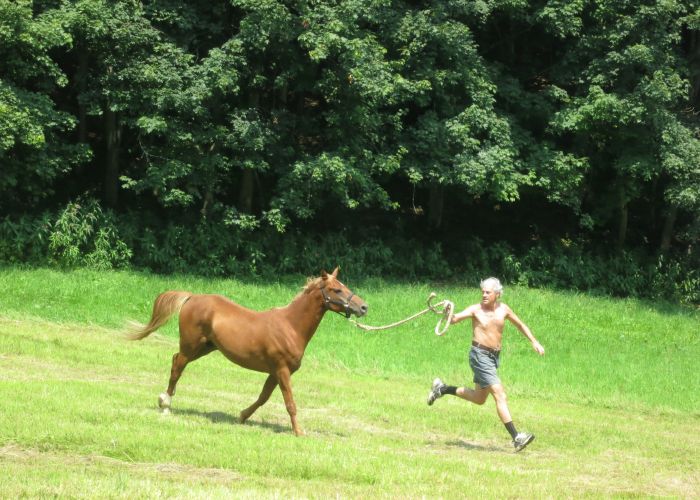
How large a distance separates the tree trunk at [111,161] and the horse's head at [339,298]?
18241 mm

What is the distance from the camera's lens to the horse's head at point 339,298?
11172 mm

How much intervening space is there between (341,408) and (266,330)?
2399mm

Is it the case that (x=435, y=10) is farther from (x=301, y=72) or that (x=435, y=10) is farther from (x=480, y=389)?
(x=480, y=389)

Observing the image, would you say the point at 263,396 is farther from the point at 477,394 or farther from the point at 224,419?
the point at 477,394

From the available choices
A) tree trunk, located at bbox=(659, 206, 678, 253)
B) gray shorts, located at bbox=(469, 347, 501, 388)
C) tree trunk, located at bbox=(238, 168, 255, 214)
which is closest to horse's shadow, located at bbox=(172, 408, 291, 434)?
gray shorts, located at bbox=(469, 347, 501, 388)

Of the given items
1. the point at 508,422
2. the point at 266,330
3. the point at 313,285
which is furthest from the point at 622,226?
the point at 266,330

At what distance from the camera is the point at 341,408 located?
13.4 metres

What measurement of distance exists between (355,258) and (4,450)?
2000cm

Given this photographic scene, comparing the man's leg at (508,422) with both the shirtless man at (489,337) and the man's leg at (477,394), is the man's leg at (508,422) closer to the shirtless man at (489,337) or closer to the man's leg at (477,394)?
the shirtless man at (489,337)

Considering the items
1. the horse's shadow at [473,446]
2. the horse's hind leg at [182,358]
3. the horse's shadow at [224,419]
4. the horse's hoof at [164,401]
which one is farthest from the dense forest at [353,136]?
the horse's shadow at [473,446]

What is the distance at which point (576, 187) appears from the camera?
30.4 m

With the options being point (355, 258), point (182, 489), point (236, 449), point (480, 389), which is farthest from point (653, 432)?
point (355, 258)

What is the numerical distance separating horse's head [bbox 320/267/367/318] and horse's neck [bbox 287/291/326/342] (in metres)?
0.15

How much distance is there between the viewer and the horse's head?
11.2 meters
